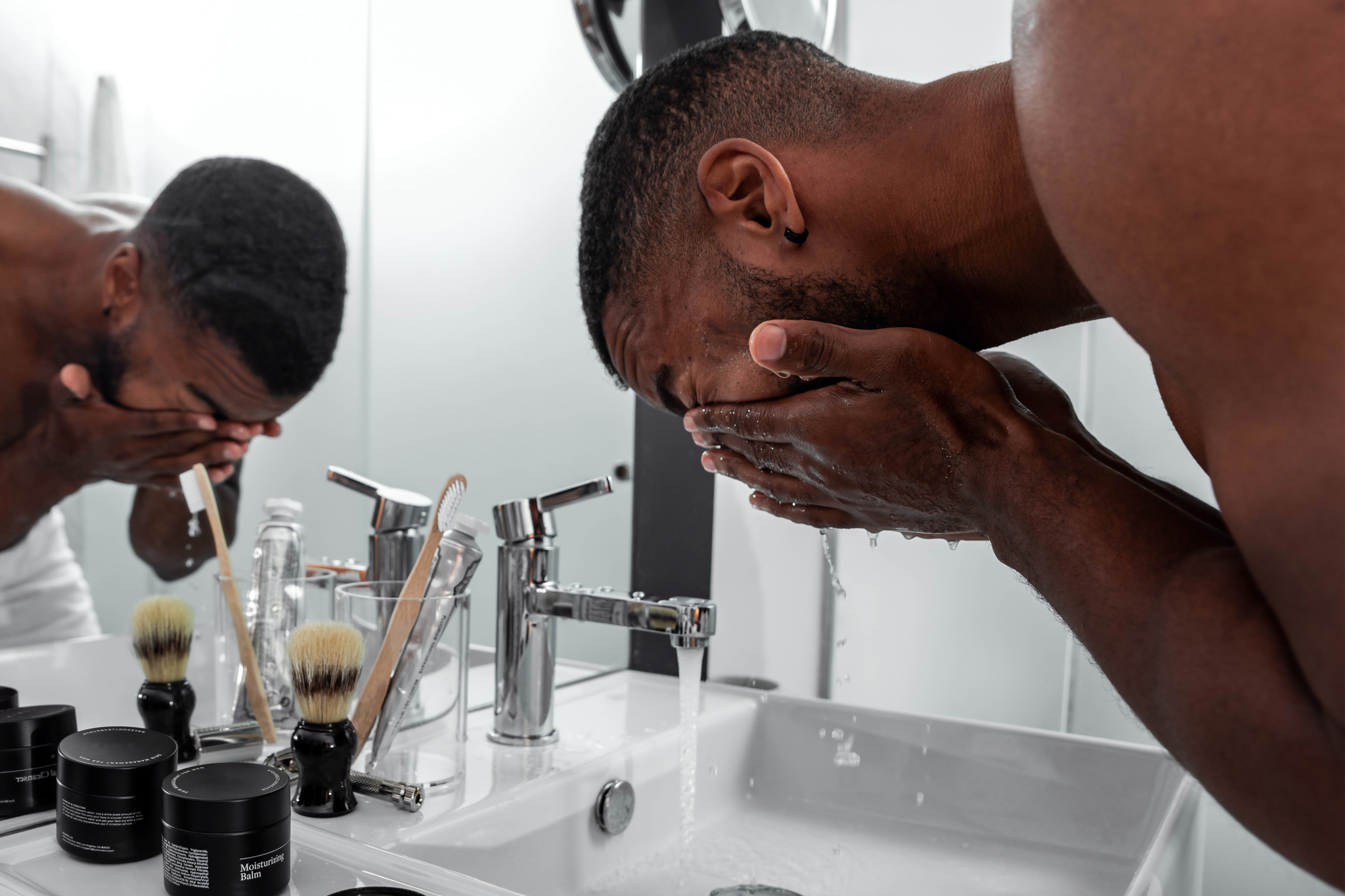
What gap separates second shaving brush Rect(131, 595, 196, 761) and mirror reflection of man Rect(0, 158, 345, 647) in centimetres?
13

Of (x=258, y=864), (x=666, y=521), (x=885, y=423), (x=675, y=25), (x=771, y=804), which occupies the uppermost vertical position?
(x=675, y=25)

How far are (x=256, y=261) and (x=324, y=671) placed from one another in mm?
436

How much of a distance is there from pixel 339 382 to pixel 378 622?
13.4 inches

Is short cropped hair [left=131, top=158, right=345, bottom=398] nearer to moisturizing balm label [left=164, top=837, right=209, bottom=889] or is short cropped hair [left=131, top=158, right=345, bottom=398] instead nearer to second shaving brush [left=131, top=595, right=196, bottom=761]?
second shaving brush [left=131, top=595, right=196, bottom=761]

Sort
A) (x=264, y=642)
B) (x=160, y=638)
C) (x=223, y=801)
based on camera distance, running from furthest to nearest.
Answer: (x=264, y=642) → (x=160, y=638) → (x=223, y=801)

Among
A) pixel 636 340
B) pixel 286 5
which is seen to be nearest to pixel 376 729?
pixel 636 340

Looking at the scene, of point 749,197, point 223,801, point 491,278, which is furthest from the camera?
point 491,278

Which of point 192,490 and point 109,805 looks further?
point 192,490

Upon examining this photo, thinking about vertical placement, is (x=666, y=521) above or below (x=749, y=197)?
below

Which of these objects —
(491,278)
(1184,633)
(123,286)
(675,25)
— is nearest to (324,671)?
(123,286)

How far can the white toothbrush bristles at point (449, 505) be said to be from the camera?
0.81 meters

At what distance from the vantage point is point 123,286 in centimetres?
87

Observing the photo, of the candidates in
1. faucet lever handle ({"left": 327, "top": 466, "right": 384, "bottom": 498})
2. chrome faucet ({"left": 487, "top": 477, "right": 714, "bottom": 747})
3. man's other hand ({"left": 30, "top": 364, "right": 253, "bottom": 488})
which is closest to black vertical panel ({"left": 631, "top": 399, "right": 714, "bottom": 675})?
chrome faucet ({"left": 487, "top": 477, "right": 714, "bottom": 747})

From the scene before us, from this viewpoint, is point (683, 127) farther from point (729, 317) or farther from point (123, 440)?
Answer: point (123, 440)
